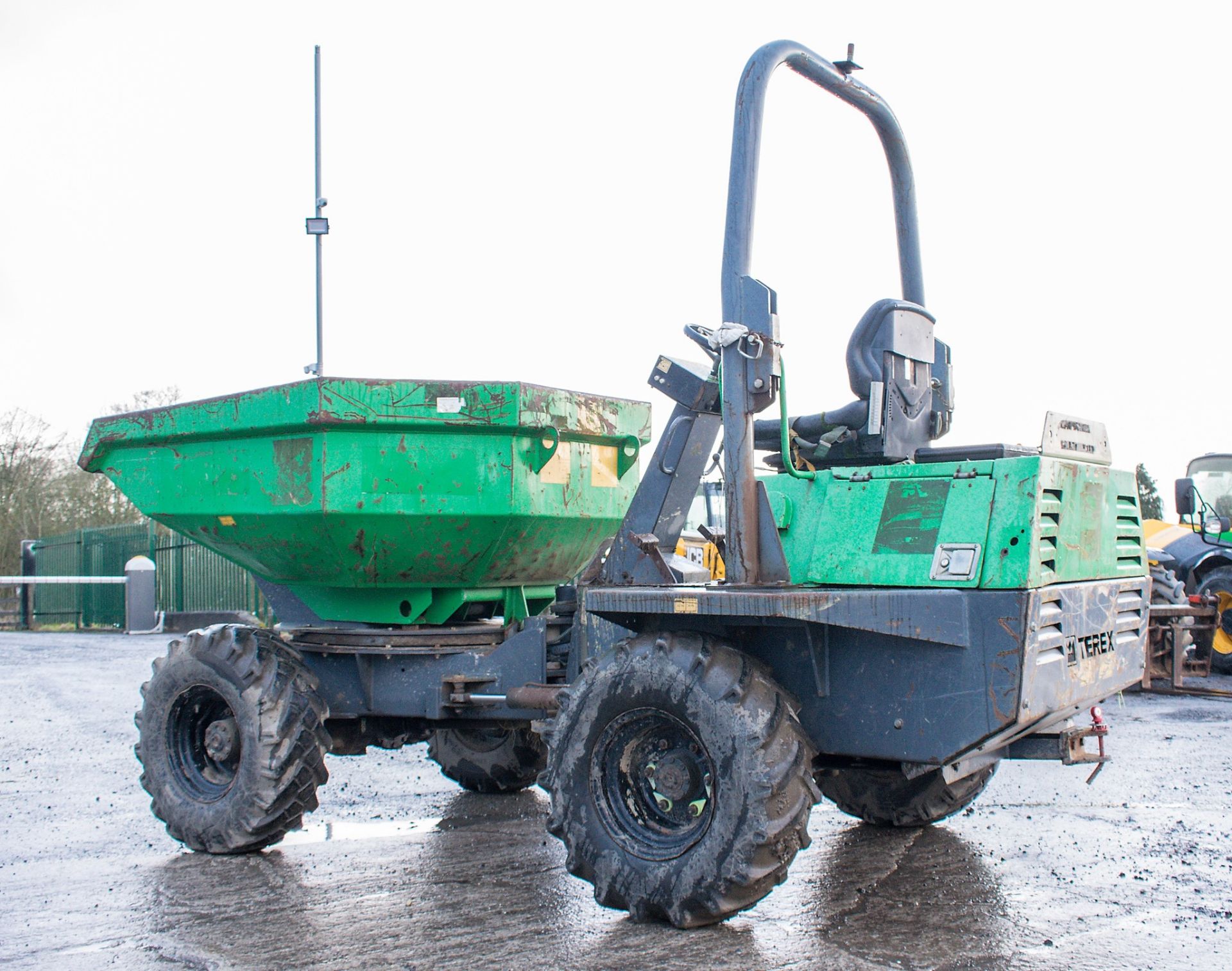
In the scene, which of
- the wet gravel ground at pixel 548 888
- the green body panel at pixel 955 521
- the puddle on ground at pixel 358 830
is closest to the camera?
the green body panel at pixel 955 521

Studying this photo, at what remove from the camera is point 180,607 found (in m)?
23.0

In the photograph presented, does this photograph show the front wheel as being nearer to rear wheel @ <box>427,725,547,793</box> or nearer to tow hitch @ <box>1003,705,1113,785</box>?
tow hitch @ <box>1003,705,1113,785</box>

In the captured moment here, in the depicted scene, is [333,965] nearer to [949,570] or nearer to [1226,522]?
[949,570]

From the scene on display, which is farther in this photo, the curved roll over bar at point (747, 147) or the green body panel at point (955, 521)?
the curved roll over bar at point (747, 147)

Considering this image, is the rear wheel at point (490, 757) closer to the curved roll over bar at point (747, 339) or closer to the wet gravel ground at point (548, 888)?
the wet gravel ground at point (548, 888)

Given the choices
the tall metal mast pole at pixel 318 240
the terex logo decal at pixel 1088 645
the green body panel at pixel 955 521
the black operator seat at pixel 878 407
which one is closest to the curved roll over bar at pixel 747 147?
the black operator seat at pixel 878 407

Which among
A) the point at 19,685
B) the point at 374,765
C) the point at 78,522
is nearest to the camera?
the point at 374,765

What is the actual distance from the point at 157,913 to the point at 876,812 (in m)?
3.23

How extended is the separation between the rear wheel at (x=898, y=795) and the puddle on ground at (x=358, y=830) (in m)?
2.01

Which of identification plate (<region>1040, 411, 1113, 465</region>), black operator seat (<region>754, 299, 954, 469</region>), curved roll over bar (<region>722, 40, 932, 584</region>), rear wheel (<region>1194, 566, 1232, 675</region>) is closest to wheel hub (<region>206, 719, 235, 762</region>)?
curved roll over bar (<region>722, 40, 932, 584</region>)

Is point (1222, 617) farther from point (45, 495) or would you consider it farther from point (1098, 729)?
point (45, 495)

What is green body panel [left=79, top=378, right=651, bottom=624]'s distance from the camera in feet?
17.6

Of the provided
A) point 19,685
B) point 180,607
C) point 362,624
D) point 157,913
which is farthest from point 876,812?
point 180,607

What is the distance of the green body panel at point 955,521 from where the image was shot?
390cm
